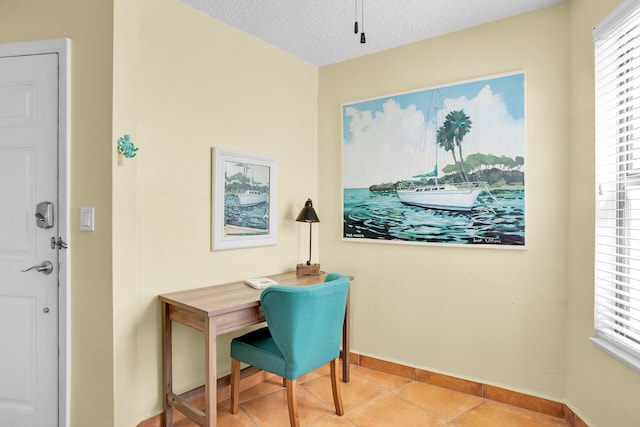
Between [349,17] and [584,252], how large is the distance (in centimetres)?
199

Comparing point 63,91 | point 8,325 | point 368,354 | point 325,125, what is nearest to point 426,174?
point 325,125

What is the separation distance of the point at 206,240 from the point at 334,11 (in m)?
1.67

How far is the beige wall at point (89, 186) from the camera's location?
1859mm

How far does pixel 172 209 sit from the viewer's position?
2188mm

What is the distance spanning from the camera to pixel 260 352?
208cm

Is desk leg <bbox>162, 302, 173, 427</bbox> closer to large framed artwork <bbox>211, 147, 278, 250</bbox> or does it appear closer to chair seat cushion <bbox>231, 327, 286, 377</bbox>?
chair seat cushion <bbox>231, 327, 286, 377</bbox>

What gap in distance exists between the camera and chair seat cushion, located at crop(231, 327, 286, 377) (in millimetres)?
1999

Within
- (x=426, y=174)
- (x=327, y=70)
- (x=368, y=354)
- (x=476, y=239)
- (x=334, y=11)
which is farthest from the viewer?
(x=327, y=70)

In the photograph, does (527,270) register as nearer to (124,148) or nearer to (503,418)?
(503,418)

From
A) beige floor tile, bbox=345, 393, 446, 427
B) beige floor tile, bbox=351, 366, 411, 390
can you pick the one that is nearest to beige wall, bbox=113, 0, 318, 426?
beige floor tile, bbox=345, 393, 446, 427

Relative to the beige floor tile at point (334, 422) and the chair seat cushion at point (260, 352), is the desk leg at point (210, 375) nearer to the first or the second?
the chair seat cushion at point (260, 352)

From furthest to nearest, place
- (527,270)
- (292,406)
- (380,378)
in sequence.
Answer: (380,378)
(527,270)
(292,406)

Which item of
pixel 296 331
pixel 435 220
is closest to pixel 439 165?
pixel 435 220

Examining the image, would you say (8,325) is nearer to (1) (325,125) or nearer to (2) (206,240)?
(2) (206,240)
